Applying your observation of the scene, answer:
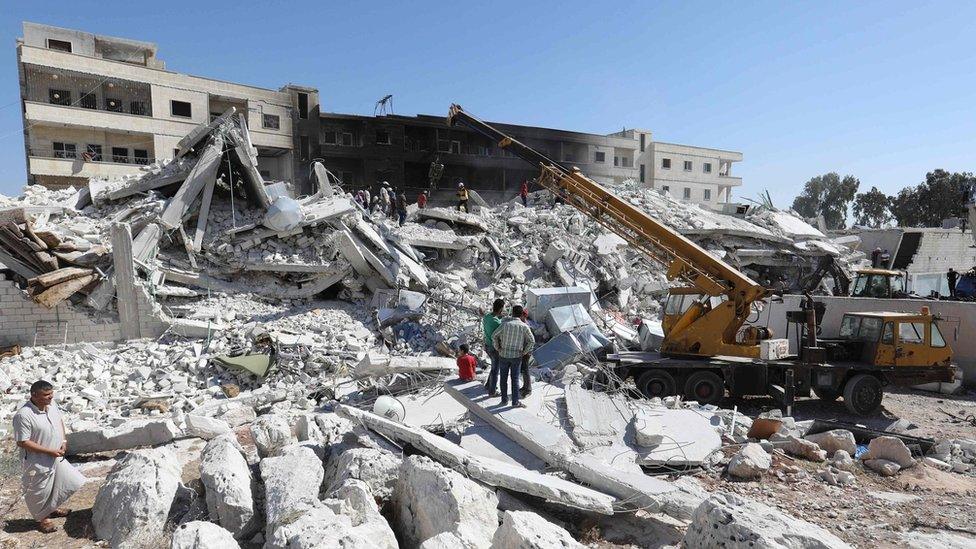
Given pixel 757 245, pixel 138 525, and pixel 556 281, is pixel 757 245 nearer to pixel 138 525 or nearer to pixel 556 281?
pixel 556 281

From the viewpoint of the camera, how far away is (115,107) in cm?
2345

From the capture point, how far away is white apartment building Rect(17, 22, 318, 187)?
21.6 metres

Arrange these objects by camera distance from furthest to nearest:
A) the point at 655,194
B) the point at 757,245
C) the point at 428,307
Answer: the point at 655,194 < the point at 757,245 < the point at 428,307

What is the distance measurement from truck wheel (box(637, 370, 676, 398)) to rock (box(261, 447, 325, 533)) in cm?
606

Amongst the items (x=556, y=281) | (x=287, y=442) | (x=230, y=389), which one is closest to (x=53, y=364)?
(x=230, y=389)

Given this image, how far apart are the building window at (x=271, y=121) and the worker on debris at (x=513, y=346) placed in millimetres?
24071

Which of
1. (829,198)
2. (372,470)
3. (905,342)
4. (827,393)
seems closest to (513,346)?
(372,470)

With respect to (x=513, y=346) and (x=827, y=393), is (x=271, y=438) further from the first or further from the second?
(x=827, y=393)

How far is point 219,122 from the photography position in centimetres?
1248

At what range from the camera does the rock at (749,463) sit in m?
5.59

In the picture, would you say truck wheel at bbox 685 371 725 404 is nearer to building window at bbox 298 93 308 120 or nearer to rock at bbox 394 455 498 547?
rock at bbox 394 455 498 547

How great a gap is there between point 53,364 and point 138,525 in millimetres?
7187

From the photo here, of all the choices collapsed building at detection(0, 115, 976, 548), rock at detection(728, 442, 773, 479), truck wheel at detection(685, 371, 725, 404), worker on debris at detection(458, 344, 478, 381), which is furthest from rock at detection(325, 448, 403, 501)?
truck wheel at detection(685, 371, 725, 404)

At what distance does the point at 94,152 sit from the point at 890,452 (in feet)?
90.4
